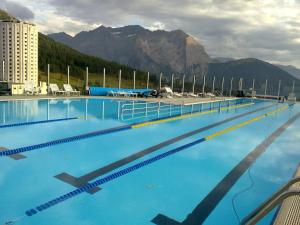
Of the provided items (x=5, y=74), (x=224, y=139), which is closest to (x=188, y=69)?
(x=5, y=74)

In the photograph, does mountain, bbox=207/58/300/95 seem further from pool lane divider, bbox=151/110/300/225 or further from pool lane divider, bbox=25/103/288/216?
pool lane divider, bbox=25/103/288/216

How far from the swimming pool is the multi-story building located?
470 inches

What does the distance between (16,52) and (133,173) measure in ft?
59.4

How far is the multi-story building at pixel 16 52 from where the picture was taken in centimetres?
1911

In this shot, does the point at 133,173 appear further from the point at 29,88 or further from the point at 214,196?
the point at 29,88

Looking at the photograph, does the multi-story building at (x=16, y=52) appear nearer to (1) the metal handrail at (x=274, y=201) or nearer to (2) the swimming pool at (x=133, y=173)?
(2) the swimming pool at (x=133, y=173)

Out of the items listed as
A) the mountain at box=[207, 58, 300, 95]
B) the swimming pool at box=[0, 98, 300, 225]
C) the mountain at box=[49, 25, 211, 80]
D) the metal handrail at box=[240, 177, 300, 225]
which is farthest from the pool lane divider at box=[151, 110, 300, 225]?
the mountain at box=[49, 25, 211, 80]

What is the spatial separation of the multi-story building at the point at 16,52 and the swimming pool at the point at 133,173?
39.2 ft

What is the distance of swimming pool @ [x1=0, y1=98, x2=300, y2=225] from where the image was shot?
3.20 m

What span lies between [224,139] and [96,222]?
5.34 m

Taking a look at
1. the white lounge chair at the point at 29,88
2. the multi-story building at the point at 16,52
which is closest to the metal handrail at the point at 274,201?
the white lounge chair at the point at 29,88

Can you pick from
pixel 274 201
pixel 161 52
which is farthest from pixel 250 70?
pixel 274 201

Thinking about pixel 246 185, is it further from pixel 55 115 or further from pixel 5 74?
pixel 5 74

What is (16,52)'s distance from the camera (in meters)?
19.4
